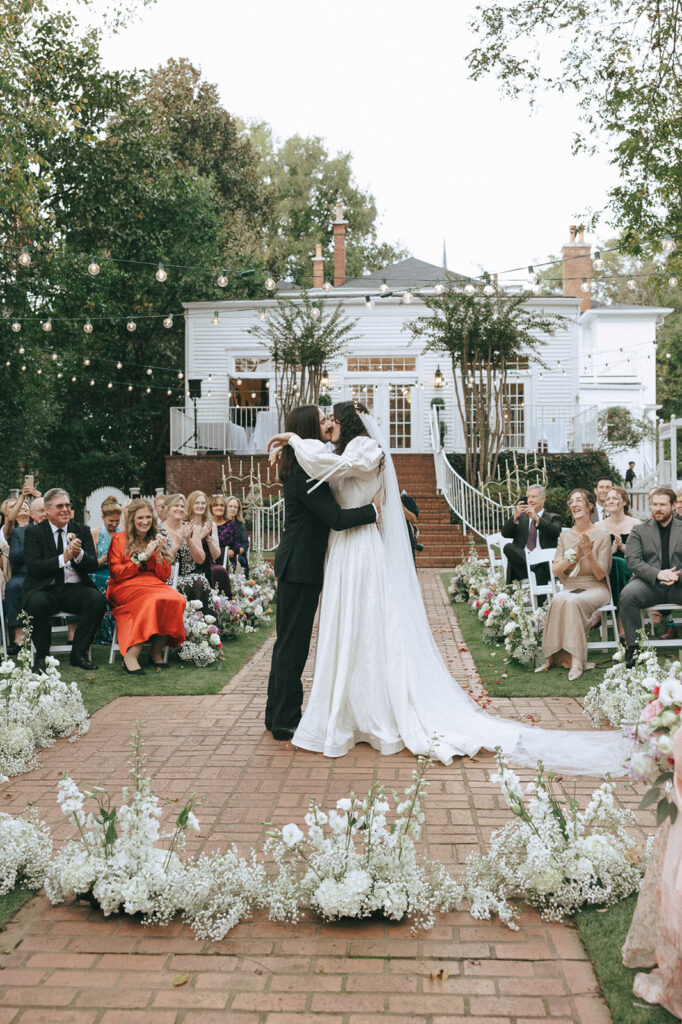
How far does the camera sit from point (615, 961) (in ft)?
9.57

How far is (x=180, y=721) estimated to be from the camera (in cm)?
636

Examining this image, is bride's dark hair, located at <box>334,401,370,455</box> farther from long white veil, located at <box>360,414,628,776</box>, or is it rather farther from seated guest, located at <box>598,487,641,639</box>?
seated guest, located at <box>598,487,641,639</box>

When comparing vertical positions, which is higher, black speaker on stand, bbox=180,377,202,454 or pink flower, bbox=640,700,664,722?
black speaker on stand, bbox=180,377,202,454

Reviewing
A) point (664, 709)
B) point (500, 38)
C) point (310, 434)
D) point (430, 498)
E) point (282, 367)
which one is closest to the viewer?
point (664, 709)

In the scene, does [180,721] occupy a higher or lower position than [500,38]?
lower

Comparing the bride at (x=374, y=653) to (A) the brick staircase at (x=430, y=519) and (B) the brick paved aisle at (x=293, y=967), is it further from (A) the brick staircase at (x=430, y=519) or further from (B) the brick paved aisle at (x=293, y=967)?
(A) the brick staircase at (x=430, y=519)

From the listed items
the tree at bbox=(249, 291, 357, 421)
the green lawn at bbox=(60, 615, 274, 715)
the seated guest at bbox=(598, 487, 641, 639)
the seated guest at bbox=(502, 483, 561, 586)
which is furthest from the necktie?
the tree at bbox=(249, 291, 357, 421)

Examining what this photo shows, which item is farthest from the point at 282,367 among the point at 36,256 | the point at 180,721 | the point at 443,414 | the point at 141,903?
the point at 141,903

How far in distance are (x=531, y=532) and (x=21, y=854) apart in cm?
751

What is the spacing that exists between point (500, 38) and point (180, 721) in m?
10.0

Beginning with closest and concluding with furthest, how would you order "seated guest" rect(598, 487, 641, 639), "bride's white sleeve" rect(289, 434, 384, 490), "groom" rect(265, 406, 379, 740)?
"bride's white sleeve" rect(289, 434, 384, 490) → "groom" rect(265, 406, 379, 740) → "seated guest" rect(598, 487, 641, 639)

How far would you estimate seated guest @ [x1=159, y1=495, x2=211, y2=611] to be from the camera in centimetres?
923

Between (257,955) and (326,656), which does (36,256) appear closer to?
(326,656)

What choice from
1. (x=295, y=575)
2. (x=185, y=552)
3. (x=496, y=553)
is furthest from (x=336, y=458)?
(x=496, y=553)
